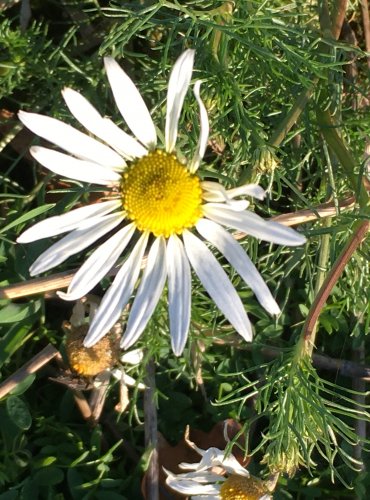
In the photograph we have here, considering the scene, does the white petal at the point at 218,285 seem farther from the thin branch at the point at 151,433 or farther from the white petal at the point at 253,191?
the thin branch at the point at 151,433

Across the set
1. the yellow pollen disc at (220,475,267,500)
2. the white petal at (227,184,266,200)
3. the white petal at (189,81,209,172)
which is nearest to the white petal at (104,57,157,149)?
the white petal at (189,81,209,172)

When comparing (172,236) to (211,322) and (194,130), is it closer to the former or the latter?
(194,130)

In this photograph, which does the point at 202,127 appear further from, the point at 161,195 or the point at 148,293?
the point at 148,293

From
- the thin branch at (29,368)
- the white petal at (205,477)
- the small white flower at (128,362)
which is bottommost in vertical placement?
the white petal at (205,477)

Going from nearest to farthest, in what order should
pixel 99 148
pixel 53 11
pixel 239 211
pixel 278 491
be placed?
pixel 239 211
pixel 99 148
pixel 278 491
pixel 53 11

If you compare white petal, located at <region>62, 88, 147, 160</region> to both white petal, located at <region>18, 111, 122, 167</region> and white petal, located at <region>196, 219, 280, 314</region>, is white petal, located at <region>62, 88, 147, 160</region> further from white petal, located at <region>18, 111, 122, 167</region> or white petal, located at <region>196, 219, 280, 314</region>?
white petal, located at <region>196, 219, 280, 314</region>

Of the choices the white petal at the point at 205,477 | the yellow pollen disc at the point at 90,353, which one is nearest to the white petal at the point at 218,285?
the yellow pollen disc at the point at 90,353

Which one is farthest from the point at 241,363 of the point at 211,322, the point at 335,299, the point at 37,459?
the point at 37,459
